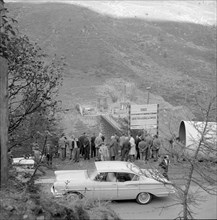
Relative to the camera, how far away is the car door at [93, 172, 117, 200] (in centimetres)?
1175

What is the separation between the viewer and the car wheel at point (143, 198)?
12203 millimetres

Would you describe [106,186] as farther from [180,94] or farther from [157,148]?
[180,94]

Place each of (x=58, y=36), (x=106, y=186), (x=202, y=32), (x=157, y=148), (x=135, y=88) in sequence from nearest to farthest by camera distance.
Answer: (x=106, y=186)
(x=157, y=148)
(x=135, y=88)
(x=58, y=36)
(x=202, y=32)

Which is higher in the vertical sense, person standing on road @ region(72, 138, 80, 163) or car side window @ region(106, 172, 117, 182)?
Result: car side window @ region(106, 172, 117, 182)

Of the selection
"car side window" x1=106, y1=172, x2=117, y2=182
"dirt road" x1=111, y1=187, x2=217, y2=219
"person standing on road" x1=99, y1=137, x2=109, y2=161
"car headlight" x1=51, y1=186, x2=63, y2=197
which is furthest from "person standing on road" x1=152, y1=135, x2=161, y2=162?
"car headlight" x1=51, y1=186, x2=63, y2=197

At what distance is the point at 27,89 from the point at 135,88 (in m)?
31.8

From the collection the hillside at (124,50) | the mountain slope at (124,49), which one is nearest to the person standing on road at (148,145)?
the hillside at (124,50)

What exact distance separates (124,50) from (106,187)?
4464cm

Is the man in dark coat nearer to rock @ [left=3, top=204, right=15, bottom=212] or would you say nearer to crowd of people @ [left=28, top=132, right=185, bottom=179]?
crowd of people @ [left=28, top=132, right=185, bottom=179]

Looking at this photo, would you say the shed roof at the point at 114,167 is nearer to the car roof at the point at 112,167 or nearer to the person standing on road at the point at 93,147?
the car roof at the point at 112,167

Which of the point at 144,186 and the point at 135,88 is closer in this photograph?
the point at 144,186

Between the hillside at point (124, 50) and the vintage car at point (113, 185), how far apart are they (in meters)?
20.7

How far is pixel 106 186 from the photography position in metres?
11.9

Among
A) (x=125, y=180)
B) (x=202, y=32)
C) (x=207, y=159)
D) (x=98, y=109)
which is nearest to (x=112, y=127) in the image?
(x=98, y=109)
